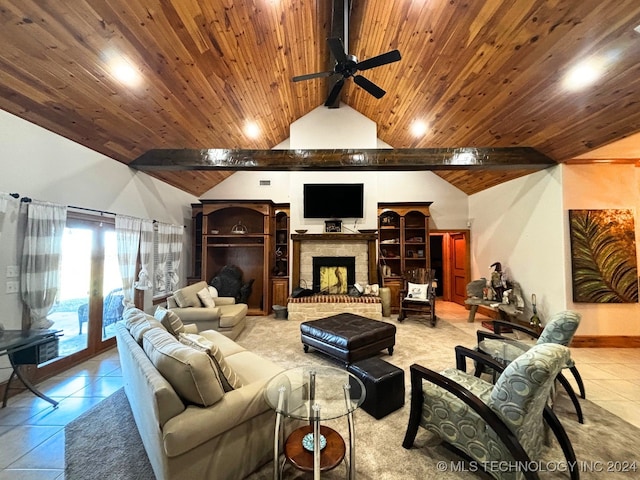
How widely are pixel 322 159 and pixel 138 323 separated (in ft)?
10.6

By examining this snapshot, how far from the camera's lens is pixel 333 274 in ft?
19.4

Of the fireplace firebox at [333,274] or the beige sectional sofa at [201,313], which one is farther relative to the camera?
the fireplace firebox at [333,274]

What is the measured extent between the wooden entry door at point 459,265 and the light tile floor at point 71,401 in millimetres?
2960

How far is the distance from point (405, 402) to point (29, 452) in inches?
117

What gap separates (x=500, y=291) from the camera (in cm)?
482

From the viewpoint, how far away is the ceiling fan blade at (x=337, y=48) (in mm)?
2465

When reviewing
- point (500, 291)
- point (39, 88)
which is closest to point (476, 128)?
point (500, 291)

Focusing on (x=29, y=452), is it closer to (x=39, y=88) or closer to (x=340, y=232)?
(x=39, y=88)

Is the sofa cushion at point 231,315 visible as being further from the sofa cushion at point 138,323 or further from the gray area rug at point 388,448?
the sofa cushion at point 138,323

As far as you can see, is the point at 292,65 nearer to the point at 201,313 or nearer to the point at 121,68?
the point at 121,68

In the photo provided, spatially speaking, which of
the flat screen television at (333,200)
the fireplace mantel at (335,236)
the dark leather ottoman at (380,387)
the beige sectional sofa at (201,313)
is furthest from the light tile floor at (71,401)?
the flat screen television at (333,200)

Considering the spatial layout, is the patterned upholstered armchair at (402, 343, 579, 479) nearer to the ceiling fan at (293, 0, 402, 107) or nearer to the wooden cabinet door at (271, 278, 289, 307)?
the ceiling fan at (293, 0, 402, 107)

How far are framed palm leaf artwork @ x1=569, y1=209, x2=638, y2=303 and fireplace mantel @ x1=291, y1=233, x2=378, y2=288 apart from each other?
10.6 feet

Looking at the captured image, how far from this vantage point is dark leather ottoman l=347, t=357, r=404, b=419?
7.14 ft
